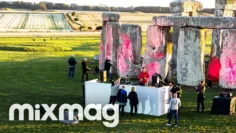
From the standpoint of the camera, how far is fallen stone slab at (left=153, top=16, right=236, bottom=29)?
960 inches

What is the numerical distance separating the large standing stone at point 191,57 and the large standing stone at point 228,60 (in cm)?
128

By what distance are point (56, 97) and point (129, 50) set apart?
8.14 m

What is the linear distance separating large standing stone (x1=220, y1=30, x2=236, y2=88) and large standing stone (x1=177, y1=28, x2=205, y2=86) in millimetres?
1279

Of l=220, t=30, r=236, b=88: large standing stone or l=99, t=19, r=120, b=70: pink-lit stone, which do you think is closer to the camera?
l=220, t=30, r=236, b=88: large standing stone

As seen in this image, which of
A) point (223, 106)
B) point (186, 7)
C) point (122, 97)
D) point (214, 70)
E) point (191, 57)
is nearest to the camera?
point (122, 97)

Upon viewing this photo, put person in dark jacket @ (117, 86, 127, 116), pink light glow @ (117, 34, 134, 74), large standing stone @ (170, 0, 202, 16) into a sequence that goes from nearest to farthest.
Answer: person in dark jacket @ (117, 86, 127, 116), pink light glow @ (117, 34, 134, 74), large standing stone @ (170, 0, 202, 16)

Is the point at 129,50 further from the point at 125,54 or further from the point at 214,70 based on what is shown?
the point at 214,70

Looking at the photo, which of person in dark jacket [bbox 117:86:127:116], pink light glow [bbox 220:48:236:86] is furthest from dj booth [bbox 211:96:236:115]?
pink light glow [bbox 220:48:236:86]

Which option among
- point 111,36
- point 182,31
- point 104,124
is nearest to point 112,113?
point 104,124

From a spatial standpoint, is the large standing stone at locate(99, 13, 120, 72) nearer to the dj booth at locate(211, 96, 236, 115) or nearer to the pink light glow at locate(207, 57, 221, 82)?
the pink light glow at locate(207, 57, 221, 82)

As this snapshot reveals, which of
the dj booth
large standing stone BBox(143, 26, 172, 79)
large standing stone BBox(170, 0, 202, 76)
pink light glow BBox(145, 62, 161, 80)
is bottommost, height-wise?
the dj booth

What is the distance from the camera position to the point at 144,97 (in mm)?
19438

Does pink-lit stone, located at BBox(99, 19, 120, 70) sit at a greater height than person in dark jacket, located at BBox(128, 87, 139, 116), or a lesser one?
greater

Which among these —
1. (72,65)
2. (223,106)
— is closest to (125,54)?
(72,65)
